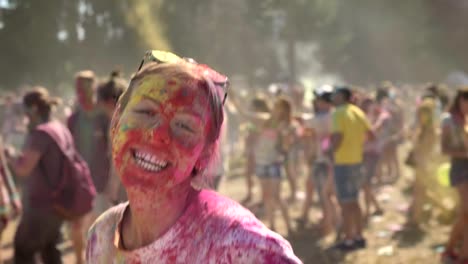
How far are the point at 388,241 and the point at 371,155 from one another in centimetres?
147

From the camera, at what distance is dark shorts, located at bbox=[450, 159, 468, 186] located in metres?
5.54

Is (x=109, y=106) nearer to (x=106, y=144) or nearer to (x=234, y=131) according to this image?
(x=106, y=144)

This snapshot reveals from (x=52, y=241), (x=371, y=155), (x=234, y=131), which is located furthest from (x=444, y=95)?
(x=234, y=131)

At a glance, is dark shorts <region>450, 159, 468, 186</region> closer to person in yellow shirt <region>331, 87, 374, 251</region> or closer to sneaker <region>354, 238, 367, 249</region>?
person in yellow shirt <region>331, 87, 374, 251</region>

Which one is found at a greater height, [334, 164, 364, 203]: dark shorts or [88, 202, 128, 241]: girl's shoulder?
[88, 202, 128, 241]: girl's shoulder

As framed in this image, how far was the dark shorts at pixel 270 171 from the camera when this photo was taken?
6.96m

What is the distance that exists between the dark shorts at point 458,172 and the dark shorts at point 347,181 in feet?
3.48

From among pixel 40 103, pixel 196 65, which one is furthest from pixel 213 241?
pixel 40 103

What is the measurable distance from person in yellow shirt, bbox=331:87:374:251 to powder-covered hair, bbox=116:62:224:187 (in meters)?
4.77

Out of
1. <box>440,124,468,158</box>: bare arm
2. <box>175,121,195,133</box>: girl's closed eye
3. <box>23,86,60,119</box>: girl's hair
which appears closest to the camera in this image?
<box>175,121,195,133</box>: girl's closed eye

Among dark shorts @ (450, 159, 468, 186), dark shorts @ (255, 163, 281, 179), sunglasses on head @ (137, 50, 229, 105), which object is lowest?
dark shorts @ (255, 163, 281, 179)

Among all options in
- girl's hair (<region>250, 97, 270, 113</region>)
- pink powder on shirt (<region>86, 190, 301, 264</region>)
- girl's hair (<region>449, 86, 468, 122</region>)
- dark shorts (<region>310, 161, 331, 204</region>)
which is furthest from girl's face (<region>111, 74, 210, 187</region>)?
girl's hair (<region>250, 97, 270, 113</region>)

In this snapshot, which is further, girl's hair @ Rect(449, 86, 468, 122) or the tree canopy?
the tree canopy

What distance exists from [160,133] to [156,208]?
205 millimetres
